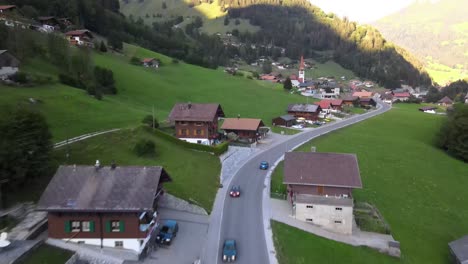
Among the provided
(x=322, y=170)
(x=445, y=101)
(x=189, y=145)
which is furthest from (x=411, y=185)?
(x=445, y=101)

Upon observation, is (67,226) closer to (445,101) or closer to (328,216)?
(328,216)

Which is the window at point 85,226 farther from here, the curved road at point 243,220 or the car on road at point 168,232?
the curved road at point 243,220

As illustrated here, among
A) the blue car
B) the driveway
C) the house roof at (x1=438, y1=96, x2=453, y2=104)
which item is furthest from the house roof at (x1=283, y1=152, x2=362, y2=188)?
the house roof at (x1=438, y1=96, x2=453, y2=104)

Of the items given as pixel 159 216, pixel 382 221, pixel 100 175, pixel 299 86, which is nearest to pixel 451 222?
pixel 382 221

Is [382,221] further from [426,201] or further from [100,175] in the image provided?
[100,175]

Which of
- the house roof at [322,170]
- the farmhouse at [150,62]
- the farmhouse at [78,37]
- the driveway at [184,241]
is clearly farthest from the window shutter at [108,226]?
the farmhouse at [150,62]

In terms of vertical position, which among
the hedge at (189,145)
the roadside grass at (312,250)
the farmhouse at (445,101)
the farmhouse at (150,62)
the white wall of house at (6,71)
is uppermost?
the farmhouse at (150,62)

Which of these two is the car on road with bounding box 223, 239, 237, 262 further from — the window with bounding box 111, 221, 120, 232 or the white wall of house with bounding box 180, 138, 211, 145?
the white wall of house with bounding box 180, 138, 211, 145
